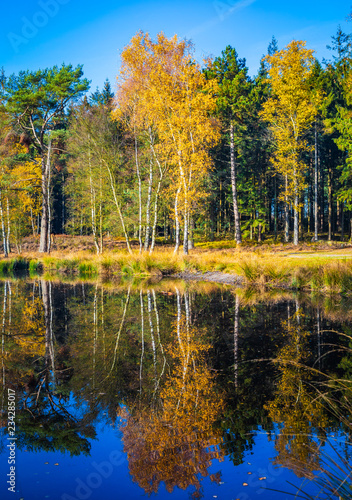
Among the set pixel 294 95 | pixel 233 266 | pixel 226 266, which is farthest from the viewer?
pixel 294 95

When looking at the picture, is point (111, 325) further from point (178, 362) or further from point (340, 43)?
point (340, 43)

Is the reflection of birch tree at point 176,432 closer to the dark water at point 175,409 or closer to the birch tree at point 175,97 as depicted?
the dark water at point 175,409

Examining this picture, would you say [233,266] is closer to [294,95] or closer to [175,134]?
[175,134]

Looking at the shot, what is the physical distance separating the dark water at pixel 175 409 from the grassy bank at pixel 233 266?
4.69 metres

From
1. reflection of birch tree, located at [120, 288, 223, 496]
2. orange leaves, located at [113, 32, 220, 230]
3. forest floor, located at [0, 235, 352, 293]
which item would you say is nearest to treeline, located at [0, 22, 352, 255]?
orange leaves, located at [113, 32, 220, 230]

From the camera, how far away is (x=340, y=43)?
3469 cm

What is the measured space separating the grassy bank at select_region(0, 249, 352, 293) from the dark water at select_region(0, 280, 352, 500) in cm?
469

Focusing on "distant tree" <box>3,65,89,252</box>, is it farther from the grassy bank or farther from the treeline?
the grassy bank

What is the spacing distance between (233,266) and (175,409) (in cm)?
1267

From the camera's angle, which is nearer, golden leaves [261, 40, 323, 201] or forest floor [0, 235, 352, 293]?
forest floor [0, 235, 352, 293]

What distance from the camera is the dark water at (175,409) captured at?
263 cm

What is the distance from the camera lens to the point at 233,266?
1605cm

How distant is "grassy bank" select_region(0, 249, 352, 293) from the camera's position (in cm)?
1222

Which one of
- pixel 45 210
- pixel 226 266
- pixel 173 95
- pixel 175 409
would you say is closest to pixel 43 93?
pixel 45 210
